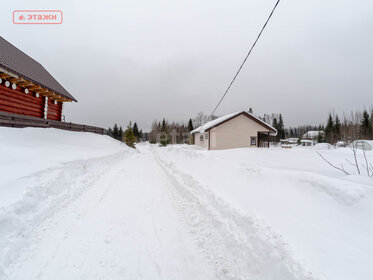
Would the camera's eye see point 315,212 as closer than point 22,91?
Yes

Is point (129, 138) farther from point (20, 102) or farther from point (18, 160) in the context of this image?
point (18, 160)

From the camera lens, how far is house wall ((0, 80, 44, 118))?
1038cm

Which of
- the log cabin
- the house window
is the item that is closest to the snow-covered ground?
the log cabin

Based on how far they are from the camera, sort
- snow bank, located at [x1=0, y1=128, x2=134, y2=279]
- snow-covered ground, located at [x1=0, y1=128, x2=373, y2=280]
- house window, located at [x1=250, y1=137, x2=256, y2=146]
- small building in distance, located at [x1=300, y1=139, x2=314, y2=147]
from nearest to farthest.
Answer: snow-covered ground, located at [x1=0, y1=128, x2=373, y2=280] → snow bank, located at [x1=0, y1=128, x2=134, y2=279] → house window, located at [x1=250, y1=137, x2=256, y2=146] → small building in distance, located at [x1=300, y1=139, x2=314, y2=147]

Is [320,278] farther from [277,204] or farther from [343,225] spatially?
[277,204]

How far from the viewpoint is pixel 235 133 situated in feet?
64.9

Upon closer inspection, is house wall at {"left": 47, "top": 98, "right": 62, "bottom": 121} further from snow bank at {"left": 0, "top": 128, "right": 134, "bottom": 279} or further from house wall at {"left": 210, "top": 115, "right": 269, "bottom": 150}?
house wall at {"left": 210, "top": 115, "right": 269, "bottom": 150}

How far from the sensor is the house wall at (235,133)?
63.3 feet

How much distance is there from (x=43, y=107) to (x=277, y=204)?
17637 mm

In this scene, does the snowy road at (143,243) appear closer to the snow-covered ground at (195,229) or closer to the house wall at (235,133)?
the snow-covered ground at (195,229)

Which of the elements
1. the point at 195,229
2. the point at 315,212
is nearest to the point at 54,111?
the point at 195,229

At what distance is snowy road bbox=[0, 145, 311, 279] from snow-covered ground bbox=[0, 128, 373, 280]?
15 millimetres

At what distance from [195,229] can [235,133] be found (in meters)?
17.5

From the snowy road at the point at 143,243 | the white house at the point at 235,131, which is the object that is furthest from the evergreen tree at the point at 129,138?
the snowy road at the point at 143,243
